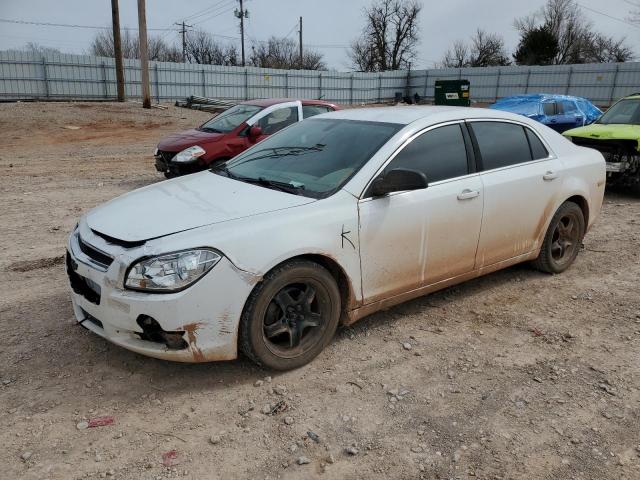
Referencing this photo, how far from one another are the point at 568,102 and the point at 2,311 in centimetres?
1630

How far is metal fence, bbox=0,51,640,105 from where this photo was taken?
90.5 ft

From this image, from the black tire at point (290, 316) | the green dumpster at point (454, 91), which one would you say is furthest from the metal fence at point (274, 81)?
the black tire at point (290, 316)

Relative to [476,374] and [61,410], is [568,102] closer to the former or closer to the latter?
[476,374]

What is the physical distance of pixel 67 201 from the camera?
853cm

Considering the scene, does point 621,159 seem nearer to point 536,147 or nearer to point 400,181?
point 536,147

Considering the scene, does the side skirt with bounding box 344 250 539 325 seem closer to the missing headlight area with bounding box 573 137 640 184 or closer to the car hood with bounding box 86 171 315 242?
the car hood with bounding box 86 171 315 242

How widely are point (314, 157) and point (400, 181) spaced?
0.77 m

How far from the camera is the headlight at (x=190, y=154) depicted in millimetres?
8867

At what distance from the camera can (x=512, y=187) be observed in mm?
4535

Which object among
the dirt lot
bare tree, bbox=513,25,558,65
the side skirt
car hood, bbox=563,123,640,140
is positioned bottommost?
the dirt lot

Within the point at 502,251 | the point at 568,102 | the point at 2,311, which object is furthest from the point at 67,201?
the point at 568,102

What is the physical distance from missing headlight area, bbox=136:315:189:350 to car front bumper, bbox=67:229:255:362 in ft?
0.04

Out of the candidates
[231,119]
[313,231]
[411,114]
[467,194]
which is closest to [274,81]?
[231,119]

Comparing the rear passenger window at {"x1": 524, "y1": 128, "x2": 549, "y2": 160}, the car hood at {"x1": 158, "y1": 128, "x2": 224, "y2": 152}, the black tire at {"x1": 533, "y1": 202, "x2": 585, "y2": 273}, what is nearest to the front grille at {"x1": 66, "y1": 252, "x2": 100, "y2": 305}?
the rear passenger window at {"x1": 524, "y1": 128, "x2": 549, "y2": 160}
